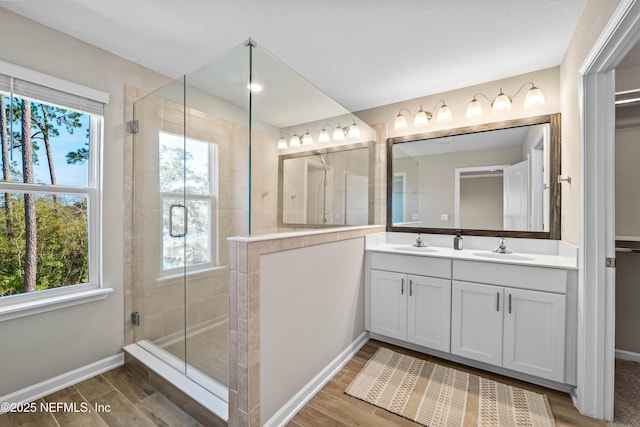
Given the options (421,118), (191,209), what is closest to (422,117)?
(421,118)

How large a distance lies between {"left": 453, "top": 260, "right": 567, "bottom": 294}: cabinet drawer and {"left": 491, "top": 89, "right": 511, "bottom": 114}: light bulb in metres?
1.33

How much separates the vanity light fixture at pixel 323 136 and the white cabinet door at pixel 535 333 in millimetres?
1699

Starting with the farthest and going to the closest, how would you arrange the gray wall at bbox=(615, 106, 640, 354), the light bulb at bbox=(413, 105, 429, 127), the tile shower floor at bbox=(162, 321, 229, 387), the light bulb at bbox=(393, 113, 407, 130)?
the light bulb at bbox=(393, 113, 407, 130)
the light bulb at bbox=(413, 105, 429, 127)
the gray wall at bbox=(615, 106, 640, 354)
the tile shower floor at bbox=(162, 321, 229, 387)

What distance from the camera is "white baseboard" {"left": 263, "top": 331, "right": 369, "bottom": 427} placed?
1555 mm

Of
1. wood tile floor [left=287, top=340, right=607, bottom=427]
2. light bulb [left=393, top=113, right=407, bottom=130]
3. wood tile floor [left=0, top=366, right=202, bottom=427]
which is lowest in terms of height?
wood tile floor [left=0, top=366, right=202, bottom=427]

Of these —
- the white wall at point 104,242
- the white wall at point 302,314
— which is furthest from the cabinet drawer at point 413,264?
the white wall at point 104,242

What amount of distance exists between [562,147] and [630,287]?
122 cm

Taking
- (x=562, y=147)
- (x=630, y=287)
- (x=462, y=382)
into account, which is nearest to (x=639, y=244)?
(x=630, y=287)

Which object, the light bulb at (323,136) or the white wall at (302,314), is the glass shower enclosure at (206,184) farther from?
the white wall at (302,314)

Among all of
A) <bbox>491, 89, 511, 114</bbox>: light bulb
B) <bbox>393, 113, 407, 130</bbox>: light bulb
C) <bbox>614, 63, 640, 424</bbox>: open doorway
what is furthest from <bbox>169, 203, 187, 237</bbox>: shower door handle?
<bbox>614, 63, 640, 424</bbox>: open doorway

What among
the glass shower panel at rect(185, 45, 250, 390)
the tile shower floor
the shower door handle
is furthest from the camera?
the shower door handle

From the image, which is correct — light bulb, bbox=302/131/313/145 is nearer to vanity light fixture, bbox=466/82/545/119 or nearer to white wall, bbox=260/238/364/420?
white wall, bbox=260/238/364/420

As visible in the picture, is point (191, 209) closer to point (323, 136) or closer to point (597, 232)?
point (323, 136)

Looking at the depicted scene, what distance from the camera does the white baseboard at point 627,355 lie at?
85.6 inches
